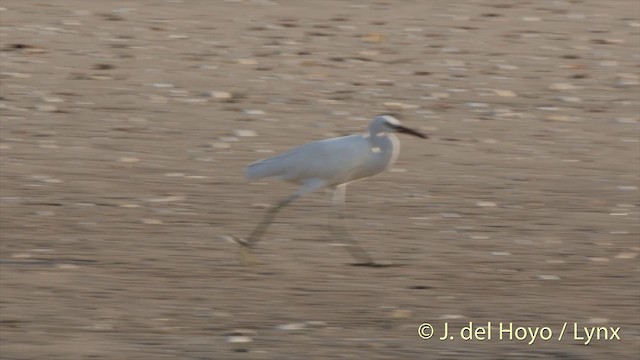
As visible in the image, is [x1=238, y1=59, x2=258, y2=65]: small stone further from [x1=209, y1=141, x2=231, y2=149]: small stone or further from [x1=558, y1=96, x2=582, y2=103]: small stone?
[x1=558, y1=96, x2=582, y2=103]: small stone

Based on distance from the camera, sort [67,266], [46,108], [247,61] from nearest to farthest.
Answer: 1. [67,266]
2. [46,108]
3. [247,61]

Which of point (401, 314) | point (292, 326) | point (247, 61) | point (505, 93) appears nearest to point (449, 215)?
point (401, 314)

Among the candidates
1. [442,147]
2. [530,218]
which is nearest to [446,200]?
[530,218]

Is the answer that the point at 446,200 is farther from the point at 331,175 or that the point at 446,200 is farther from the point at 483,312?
the point at 483,312

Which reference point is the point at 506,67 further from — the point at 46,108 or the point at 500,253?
the point at 500,253

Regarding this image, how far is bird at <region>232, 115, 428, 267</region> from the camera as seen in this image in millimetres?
7637

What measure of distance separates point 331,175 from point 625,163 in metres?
2.87

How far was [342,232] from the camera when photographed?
8164 mm

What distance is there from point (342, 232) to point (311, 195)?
94 centimetres

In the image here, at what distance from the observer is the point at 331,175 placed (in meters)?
7.64

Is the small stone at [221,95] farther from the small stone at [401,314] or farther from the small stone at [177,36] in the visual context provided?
the small stone at [401,314]

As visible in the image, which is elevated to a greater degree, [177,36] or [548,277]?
[177,36]

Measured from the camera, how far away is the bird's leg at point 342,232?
25.4ft

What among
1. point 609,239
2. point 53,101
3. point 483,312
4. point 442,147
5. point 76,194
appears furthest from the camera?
point 53,101
